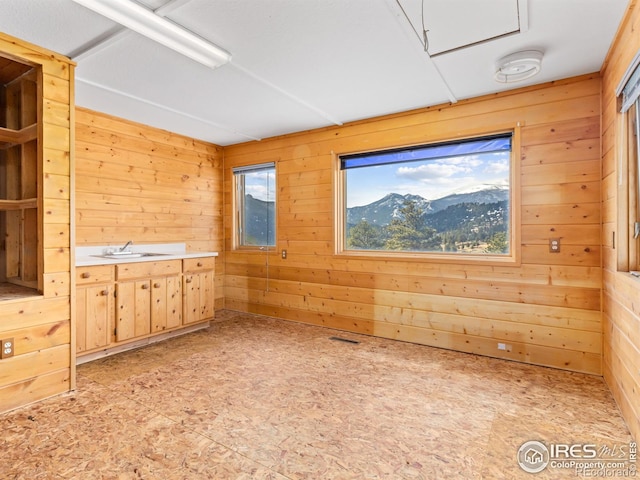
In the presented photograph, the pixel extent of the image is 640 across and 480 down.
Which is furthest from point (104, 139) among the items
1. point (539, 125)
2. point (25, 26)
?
point (539, 125)

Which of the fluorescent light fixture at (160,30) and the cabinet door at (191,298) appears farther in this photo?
the cabinet door at (191,298)

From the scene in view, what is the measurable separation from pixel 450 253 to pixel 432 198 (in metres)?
0.63

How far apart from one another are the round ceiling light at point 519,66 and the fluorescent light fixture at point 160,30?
206 centimetres

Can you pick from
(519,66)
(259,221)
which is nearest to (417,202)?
(519,66)

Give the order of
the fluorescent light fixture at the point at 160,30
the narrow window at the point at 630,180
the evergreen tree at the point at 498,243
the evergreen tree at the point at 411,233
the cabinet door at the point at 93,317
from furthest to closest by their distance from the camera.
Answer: the evergreen tree at the point at 411,233
the evergreen tree at the point at 498,243
the cabinet door at the point at 93,317
the narrow window at the point at 630,180
the fluorescent light fixture at the point at 160,30

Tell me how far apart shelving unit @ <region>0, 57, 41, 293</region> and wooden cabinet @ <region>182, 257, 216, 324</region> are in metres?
1.44

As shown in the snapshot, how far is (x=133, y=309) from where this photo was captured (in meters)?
3.51

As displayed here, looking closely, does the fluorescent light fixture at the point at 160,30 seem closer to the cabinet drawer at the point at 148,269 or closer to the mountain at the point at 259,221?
the cabinet drawer at the point at 148,269

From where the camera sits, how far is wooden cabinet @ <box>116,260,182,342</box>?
3414 millimetres

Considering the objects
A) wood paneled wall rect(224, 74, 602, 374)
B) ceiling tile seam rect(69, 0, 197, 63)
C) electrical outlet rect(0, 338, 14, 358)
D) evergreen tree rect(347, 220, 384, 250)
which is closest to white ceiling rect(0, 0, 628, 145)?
ceiling tile seam rect(69, 0, 197, 63)

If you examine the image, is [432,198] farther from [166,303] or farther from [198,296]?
[166,303]

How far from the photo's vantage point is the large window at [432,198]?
342 centimetres

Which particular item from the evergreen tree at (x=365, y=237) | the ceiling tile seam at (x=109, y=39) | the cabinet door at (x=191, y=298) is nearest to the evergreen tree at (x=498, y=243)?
the evergreen tree at (x=365, y=237)

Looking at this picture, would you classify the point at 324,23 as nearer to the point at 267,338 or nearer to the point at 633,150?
the point at 633,150
